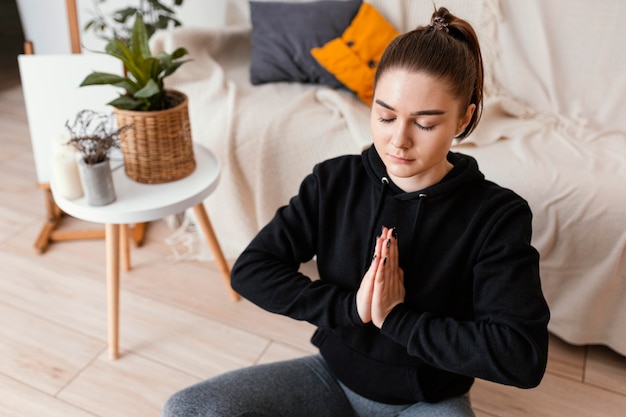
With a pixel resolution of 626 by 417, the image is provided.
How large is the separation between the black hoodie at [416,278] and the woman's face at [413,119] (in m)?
0.10

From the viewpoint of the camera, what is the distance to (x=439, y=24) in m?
0.90

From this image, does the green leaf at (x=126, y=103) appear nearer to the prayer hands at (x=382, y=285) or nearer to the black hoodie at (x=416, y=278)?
the black hoodie at (x=416, y=278)

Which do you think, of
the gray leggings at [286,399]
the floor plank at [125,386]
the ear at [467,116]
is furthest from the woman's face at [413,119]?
the floor plank at [125,386]

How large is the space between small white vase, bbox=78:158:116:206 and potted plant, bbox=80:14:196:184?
0.10 meters

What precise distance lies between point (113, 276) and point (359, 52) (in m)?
1.03

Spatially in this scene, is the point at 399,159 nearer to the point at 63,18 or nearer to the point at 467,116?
the point at 467,116

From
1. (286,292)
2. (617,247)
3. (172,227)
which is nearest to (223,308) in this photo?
(172,227)

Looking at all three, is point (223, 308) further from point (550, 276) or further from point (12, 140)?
point (12, 140)

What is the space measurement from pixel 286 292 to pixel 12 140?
2.15 meters

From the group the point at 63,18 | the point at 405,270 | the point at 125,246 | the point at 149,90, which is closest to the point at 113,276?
the point at 125,246

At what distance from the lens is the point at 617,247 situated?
1443mm

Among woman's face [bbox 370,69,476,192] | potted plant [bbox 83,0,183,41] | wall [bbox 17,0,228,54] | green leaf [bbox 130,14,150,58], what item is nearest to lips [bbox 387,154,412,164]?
woman's face [bbox 370,69,476,192]

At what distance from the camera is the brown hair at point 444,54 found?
0.87m

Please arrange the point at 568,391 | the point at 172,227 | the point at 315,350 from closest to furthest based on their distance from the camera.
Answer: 1. the point at 568,391
2. the point at 315,350
3. the point at 172,227
